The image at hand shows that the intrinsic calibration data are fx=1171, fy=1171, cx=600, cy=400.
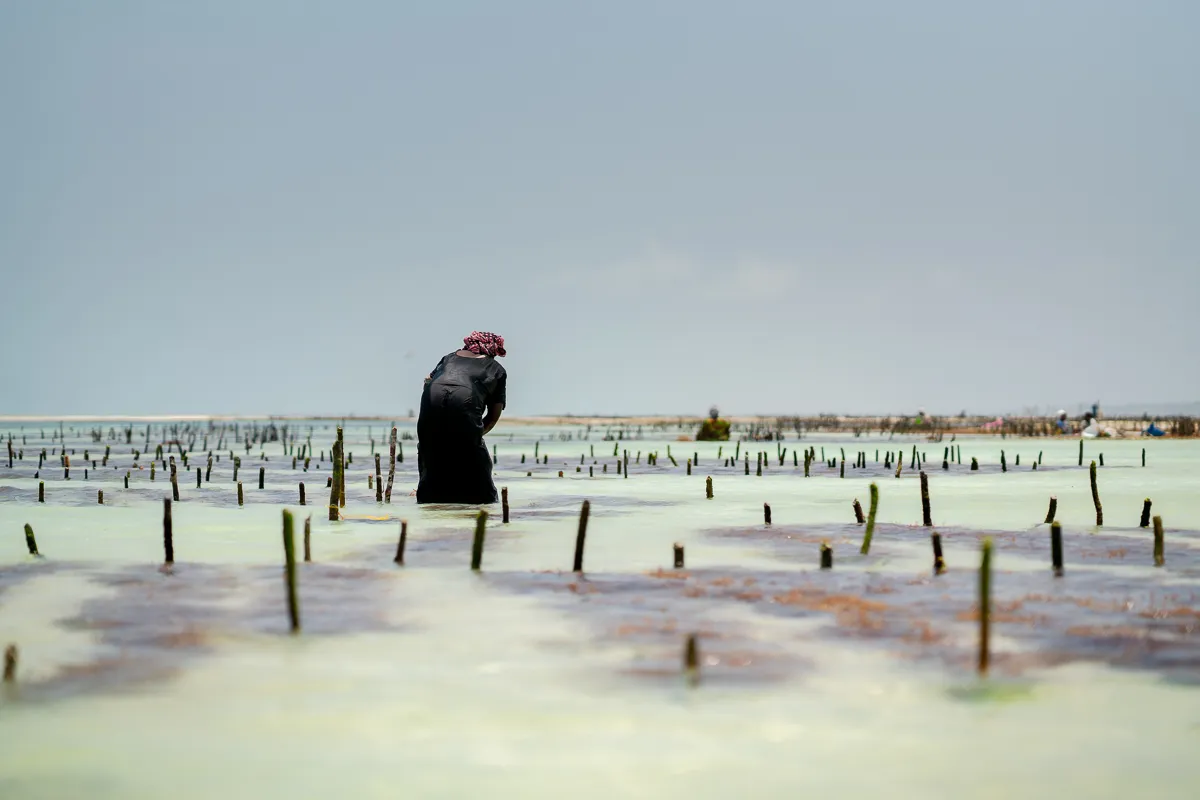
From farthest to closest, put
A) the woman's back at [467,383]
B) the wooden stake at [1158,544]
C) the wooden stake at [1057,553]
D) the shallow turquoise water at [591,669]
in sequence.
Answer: the woman's back at [467,383], the wooden stake at [1158,544], the wooden stake at [1057,553], the shallow turquoise water at [591,669]

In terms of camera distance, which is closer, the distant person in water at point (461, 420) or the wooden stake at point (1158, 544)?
the wooden stake at point (1158, 544)

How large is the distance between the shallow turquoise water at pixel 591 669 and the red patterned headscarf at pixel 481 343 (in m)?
3.17

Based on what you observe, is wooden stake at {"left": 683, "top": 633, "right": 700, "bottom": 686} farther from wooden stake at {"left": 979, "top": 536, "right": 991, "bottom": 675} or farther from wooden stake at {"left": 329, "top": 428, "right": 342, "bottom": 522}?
wooden stake at {"left": 329, "top": 428, "right": 342, "bottom": 522}

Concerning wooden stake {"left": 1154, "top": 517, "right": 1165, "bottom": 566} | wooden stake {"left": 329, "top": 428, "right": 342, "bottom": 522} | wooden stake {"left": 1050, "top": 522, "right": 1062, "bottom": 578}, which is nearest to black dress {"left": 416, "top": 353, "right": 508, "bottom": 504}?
wooden stake {"left": 329, "top": 428, "right": 342, "bottom": 522}

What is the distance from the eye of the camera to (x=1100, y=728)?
23.6ft

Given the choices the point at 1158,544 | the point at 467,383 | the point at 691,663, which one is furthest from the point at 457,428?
the point at 691,663

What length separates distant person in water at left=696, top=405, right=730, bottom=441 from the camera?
51.2 m

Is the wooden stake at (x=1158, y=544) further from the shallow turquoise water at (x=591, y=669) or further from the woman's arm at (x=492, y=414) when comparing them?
the woman's arm at (x=492, y=414)

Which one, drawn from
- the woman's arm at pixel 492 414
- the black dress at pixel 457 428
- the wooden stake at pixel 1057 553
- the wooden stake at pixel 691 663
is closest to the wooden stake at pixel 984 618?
the wooden stake at pixel 691 663

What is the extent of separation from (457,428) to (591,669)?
938 centimetres

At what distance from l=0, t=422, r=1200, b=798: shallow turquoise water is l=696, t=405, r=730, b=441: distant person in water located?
34757 millimetres

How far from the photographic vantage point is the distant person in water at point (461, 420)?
17484 mm

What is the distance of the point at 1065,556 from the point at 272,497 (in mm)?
15735

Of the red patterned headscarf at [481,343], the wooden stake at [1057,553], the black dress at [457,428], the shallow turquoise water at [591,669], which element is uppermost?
the red patterned headscarf at [481,343]
